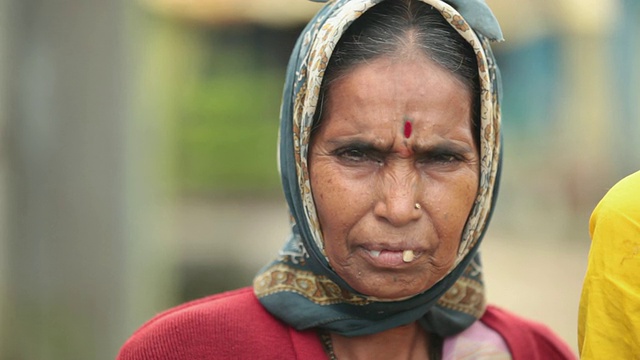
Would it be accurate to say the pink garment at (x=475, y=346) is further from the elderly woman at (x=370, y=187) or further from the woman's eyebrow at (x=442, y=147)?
the woman's eyebrow at (x=442, y=147)

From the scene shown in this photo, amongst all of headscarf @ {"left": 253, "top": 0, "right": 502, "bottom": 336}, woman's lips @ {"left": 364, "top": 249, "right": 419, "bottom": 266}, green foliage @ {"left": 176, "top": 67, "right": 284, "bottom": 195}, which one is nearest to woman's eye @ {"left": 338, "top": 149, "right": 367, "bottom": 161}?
headscarf @ {"left": 253, "top": 0, "right": 502, "bottom": 336}

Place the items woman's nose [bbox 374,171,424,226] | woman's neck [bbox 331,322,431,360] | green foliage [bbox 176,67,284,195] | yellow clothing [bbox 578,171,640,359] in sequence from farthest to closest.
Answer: green foliage [bbox 176,67,284,195]
woman's neck [bbox 331,322,431,360]
woman's nose [bbox 374,171,424,226]
yellow clothing [bbox 578,171,640,359]

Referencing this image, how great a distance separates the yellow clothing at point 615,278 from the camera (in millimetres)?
2203

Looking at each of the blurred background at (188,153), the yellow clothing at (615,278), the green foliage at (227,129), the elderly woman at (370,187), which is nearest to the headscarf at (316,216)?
the elderly woman at (370,187)

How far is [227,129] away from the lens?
8.96 meters

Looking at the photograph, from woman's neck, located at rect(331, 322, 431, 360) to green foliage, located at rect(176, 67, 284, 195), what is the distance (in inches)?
228

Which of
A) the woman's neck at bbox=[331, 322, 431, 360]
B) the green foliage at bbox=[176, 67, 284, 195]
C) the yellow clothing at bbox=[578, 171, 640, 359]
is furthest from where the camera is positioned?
the green foliage at bbox=[176, 67, 284, 195]

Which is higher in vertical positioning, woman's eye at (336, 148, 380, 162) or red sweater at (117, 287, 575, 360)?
woman's eye at (336, 148, 380, 162)

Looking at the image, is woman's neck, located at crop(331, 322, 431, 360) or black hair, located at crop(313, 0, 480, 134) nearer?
black hair, located at crop(313, 0, 480, 134)

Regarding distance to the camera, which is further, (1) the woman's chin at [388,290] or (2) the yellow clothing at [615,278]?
(1) the woman's chin at [388,290]

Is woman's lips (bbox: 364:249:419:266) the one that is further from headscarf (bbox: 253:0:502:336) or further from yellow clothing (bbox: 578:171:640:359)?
yellow clothing (bbox: 578:171:640:359)

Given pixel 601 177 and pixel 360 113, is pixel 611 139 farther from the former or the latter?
pixel 360 113

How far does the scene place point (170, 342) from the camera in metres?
2.69

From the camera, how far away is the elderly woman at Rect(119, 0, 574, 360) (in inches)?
100
